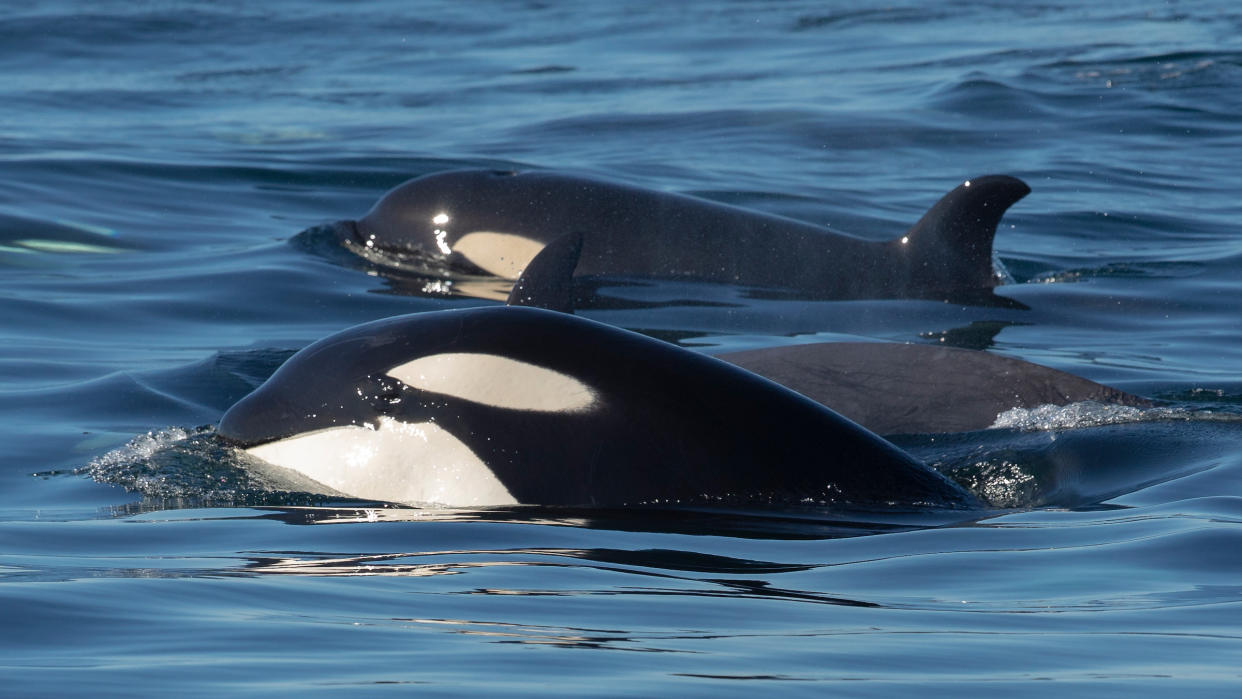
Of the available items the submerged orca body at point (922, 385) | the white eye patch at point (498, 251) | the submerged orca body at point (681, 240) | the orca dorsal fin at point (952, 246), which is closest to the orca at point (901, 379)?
the submerged orca body at point (922, 385)

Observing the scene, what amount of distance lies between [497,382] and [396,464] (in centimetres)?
43

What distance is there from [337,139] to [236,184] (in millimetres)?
3303

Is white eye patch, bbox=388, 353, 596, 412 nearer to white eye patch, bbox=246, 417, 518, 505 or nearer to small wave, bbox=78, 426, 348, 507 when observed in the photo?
white eye patch, bbox=246, 417, 518, 505

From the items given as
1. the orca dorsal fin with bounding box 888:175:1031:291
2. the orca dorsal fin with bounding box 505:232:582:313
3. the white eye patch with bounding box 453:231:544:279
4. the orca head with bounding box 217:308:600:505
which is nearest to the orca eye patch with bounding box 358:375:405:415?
the orca head with bounding box 217:308:600:505

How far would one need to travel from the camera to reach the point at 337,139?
18469 millimetres

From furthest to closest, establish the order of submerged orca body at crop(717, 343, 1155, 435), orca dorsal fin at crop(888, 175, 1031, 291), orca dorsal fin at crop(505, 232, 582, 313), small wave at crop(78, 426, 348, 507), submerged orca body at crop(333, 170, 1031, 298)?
submerged orca body at crop(333, 170, 1031, 298) < orca dorsal fin at crop(888, 175, 1031, 291) < orca dorsal fin at crop(505, 232, 582, 313) < submerged orca body at crop(717, 343, 1155, 435) < small wave at crop(78, 426, 348, 507)

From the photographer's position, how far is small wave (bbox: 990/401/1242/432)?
6.46 m

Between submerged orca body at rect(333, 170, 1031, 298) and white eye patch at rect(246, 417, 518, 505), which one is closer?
white eye patch at rect(246, 417, 518, 505)

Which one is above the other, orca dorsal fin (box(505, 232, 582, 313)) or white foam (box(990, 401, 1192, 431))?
orca dorsal fin (box(505, 232, 582, 313))

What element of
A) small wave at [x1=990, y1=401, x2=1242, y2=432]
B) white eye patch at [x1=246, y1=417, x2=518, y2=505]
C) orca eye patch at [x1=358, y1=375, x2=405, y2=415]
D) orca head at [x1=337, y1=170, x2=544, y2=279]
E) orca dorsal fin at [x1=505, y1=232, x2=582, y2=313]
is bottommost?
small wave at [x1=990, y1=401, x2=1242, y2=432]

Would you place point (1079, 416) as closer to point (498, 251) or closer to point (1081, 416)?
point (1081, 416)

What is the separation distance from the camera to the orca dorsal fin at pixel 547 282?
6949 millimetres

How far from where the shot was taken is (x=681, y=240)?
11.0 m

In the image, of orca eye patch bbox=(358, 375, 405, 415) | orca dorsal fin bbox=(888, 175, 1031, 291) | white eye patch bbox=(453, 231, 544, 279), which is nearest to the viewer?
orca eye patch bbox=(358, 375, 405, 415)
